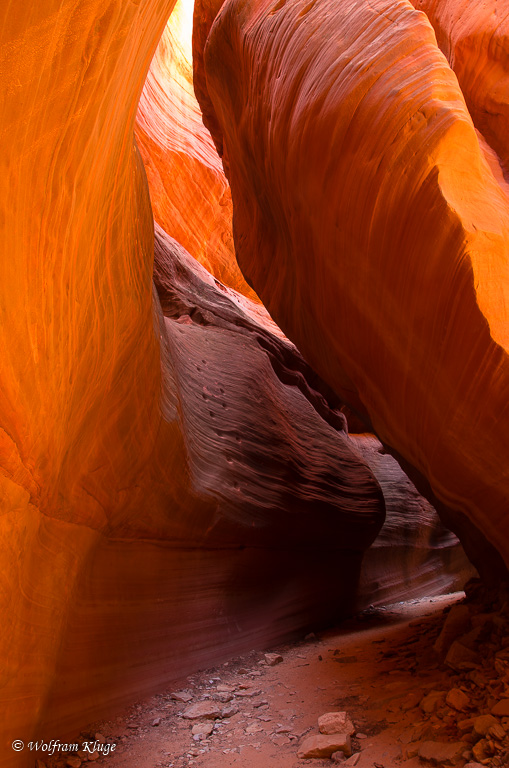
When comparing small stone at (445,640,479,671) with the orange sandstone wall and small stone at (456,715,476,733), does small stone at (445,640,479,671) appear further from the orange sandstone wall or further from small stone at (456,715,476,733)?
the orange sandstone wall

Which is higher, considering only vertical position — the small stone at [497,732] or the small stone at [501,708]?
the small stone at [497,732]

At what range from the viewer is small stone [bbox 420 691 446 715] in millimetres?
3414

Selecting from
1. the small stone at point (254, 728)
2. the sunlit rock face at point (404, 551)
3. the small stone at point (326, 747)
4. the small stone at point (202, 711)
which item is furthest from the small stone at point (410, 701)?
the sunlit rock face at point (404, 551)

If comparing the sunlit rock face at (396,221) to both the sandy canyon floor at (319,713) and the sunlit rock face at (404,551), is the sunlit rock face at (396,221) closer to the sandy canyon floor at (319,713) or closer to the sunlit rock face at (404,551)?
the sandy canyon floor at (319,713)

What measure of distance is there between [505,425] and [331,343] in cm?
221

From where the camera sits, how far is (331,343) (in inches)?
214

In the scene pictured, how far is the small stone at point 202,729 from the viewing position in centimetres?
364

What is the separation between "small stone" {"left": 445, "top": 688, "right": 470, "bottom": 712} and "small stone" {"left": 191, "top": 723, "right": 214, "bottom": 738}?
147 cm

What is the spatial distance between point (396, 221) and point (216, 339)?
367 cm

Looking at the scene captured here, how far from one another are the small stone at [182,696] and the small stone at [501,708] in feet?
7.02

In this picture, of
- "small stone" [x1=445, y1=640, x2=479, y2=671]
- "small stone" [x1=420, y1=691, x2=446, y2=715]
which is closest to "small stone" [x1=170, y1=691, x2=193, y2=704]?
"small stone" [x1=420, y1=691, x2=446, y2=715]

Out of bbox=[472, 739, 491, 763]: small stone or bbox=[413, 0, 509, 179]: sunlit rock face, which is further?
bbox=[413, 0, 509, 179]: sunlit rock face

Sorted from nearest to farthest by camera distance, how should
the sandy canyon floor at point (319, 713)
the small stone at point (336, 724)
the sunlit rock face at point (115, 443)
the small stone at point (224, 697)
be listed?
the sunlit rock face at point (115, 443), the sandy canyon floor at point (319, 713), the small stone at point (336, 724), the small stone at point (224, 697)

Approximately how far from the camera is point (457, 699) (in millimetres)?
3365
